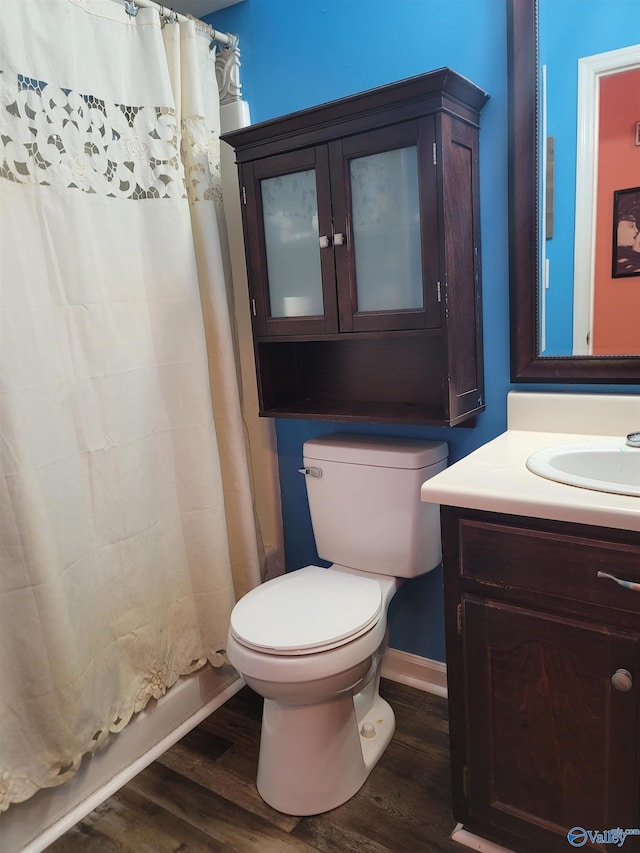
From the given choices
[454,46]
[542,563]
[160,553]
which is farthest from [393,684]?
[454,46]

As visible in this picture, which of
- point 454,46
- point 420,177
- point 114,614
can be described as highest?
point 454,46

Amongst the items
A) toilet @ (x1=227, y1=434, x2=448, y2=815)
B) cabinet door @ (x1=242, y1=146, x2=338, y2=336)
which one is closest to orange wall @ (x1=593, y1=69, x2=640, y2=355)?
toilet @ (x1=227, y1=434, x2=448, y2=815)

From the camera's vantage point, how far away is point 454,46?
150 centimetres

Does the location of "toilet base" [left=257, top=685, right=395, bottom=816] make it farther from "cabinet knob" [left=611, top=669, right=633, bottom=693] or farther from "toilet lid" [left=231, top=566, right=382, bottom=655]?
"cabinet knob" [left=611, top=669, right=633, bottom=693]

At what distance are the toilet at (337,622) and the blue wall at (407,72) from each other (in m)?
0.18

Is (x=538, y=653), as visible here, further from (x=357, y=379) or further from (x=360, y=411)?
(x=357, y=379)

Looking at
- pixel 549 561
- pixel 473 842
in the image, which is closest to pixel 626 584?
pixel 549 561

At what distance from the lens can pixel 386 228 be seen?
1.51m

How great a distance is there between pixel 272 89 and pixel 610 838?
6.61 feet

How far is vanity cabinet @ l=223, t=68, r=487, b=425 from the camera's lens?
1.39 m

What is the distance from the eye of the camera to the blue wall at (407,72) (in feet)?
4.84

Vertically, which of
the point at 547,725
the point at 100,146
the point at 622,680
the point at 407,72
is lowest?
the point at 547,725

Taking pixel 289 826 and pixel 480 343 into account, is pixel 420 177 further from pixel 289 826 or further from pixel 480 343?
pixel 289 826

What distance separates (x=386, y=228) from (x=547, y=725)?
1.15 m
